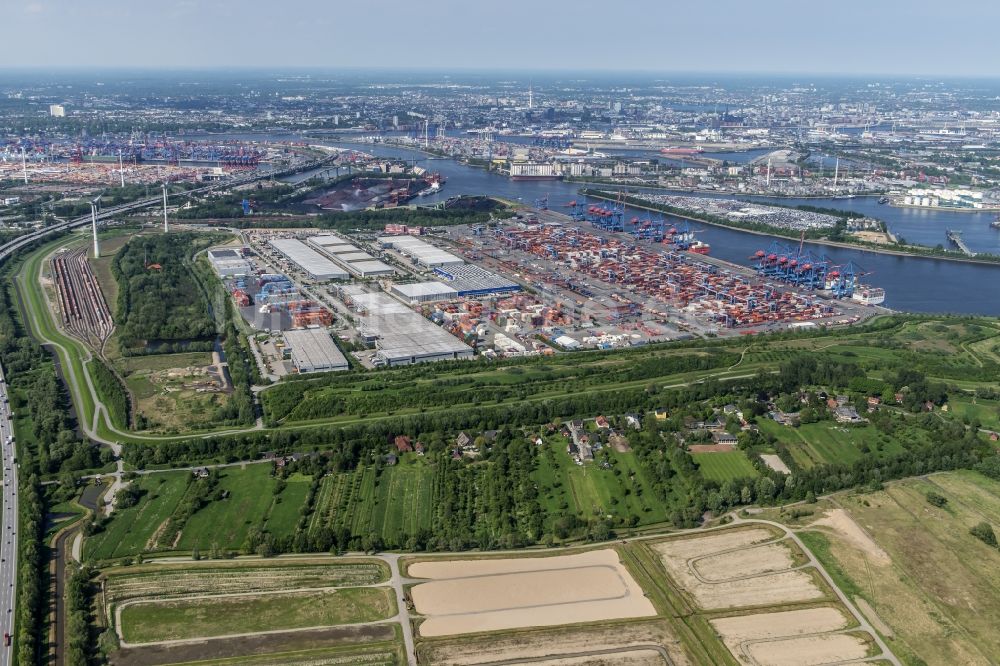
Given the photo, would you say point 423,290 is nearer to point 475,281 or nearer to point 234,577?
point 475,281

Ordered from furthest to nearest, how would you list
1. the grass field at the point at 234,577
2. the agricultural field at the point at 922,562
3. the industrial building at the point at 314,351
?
1. the industrial building at the point at 314,351
2. the grass field at the point at 234,577
3. the agricultural field at the point at 922,562

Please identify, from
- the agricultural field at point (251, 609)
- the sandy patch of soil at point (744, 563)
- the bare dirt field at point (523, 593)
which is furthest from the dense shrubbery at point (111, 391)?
the sandy patch of soil at point (744, 563)

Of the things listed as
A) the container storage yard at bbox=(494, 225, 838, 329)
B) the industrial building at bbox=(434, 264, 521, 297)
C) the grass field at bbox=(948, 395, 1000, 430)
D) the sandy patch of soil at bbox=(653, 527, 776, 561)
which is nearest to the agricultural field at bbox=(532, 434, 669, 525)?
the sandy patch of soil at bbox=(653, 527, 776, 561)

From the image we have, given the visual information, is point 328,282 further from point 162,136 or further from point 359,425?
point 162,136

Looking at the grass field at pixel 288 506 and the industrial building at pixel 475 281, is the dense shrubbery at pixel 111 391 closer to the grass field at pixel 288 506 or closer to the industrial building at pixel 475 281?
the grass field at pixel 288 506

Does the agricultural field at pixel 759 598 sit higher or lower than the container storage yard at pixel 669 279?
lower

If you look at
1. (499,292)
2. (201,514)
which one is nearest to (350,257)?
(499,292)
